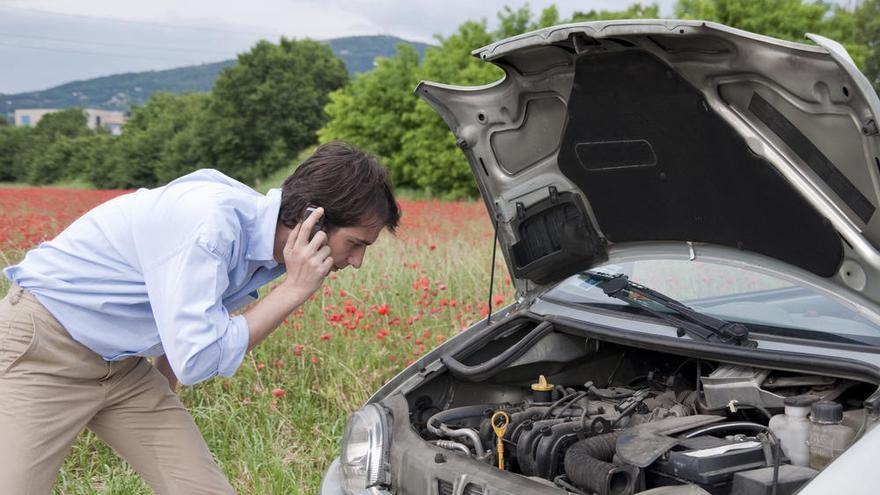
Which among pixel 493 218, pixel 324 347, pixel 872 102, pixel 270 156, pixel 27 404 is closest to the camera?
pixel 872 102

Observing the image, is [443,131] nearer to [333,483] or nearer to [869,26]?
[333,483]

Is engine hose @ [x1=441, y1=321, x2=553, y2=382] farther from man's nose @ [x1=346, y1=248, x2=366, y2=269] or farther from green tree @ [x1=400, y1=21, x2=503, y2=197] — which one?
green tree @ [x1=400, y1=21, x2=503, y2=197]

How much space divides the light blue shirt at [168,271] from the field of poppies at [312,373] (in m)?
1.69

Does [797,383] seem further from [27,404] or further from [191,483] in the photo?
[27,404]

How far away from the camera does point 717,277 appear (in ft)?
10.7

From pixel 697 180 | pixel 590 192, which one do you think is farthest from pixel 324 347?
pixel 697 180

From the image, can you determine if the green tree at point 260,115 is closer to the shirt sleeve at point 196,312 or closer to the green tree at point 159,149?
the green tree at point 159,149

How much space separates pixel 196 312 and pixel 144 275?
10.3 inches

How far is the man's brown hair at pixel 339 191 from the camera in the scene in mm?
2715

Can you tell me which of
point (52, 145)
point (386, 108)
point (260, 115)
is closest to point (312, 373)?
point (386, 108)

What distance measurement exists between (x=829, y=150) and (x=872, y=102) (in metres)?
0.25

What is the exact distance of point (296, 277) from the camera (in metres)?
2.64

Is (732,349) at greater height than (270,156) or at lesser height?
greater

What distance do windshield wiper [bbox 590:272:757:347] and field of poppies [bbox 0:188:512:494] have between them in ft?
6.13
